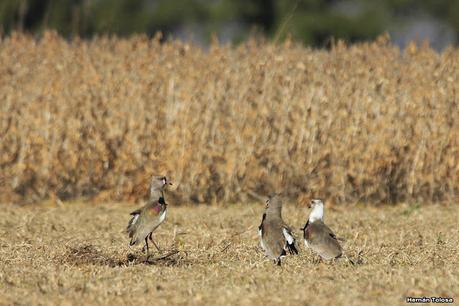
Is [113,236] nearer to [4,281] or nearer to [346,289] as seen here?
[4,281]

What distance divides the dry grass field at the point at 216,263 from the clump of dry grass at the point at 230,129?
1046mm

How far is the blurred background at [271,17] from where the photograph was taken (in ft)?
123

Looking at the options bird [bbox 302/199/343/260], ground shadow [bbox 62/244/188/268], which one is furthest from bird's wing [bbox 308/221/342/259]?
ground shadow [bbox 62/244/188/268]

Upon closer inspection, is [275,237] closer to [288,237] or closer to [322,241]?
[288,237]

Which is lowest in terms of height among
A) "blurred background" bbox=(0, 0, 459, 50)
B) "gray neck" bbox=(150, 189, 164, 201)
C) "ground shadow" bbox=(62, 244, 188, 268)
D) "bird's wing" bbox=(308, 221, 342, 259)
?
"ground shadow" bbox=(62, 244, 188, 268)

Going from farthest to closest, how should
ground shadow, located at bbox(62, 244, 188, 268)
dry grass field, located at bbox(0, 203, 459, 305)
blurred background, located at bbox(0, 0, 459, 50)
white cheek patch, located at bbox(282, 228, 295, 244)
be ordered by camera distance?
blurred background, located at bbox(0, 0, 459, 50) < ground shadow, located at bbox(62, 244, 188, 268) < white cheek patch, located at bbox(282, 228, 295, 244) < dry grass field, located at bbox(0, 203, 459, 305)

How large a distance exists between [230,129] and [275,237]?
20.2 feet

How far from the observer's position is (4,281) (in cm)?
809

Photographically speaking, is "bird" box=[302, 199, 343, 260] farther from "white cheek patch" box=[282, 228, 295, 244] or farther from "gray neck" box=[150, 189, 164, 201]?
"gray neck" box=[150, 189, 164, 201]

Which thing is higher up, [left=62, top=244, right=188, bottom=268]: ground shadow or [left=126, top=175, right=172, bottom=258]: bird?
[left=126, top=175, right=172, bottom=258]: bird

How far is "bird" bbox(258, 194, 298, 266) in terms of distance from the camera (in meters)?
8.43

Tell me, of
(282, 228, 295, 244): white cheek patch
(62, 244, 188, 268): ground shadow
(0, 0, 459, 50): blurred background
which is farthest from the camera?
(0, 0, 459, 50): blurred background

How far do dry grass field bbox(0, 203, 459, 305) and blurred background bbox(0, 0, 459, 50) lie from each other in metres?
24.5

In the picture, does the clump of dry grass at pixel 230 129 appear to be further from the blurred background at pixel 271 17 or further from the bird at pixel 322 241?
the blurred background at pixel 271 17
